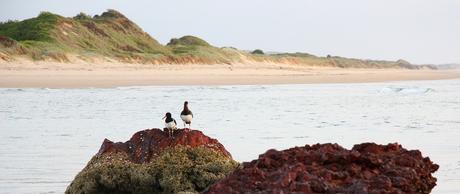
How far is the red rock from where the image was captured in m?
5.14

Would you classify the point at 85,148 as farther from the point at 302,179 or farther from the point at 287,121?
the point at 302,179

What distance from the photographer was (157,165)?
16.4ft

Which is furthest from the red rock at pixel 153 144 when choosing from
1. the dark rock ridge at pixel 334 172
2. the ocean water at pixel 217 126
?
the dark rock ridge at pixel 334 172

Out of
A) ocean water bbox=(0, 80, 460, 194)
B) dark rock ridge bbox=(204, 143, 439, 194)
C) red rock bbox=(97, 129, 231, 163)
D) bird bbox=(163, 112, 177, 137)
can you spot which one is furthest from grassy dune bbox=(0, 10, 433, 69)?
dark rock ridge bbox=(204, 143, 439, 194)

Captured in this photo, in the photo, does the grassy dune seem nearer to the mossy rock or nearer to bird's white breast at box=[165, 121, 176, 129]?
the mossy rock

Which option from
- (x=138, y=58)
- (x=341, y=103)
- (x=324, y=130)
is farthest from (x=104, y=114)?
(x=138, y=58)

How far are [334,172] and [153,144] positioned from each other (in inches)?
96.5

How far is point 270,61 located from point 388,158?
62156 millimetres

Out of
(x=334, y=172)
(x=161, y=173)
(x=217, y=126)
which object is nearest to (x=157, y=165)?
(x=161, y=173)

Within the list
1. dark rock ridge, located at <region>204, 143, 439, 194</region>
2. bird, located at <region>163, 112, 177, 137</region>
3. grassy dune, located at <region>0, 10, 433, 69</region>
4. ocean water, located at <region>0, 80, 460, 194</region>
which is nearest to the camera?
dark rock ridge, located at <region>204, 143, 439, 194</region>

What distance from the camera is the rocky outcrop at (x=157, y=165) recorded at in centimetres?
491

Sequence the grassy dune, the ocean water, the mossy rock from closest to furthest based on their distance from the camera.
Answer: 1. the mossy rock
2. the ocean water
3. the grassy dune

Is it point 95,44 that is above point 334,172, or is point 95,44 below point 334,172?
above

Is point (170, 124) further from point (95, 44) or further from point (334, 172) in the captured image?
point (95, 44)
